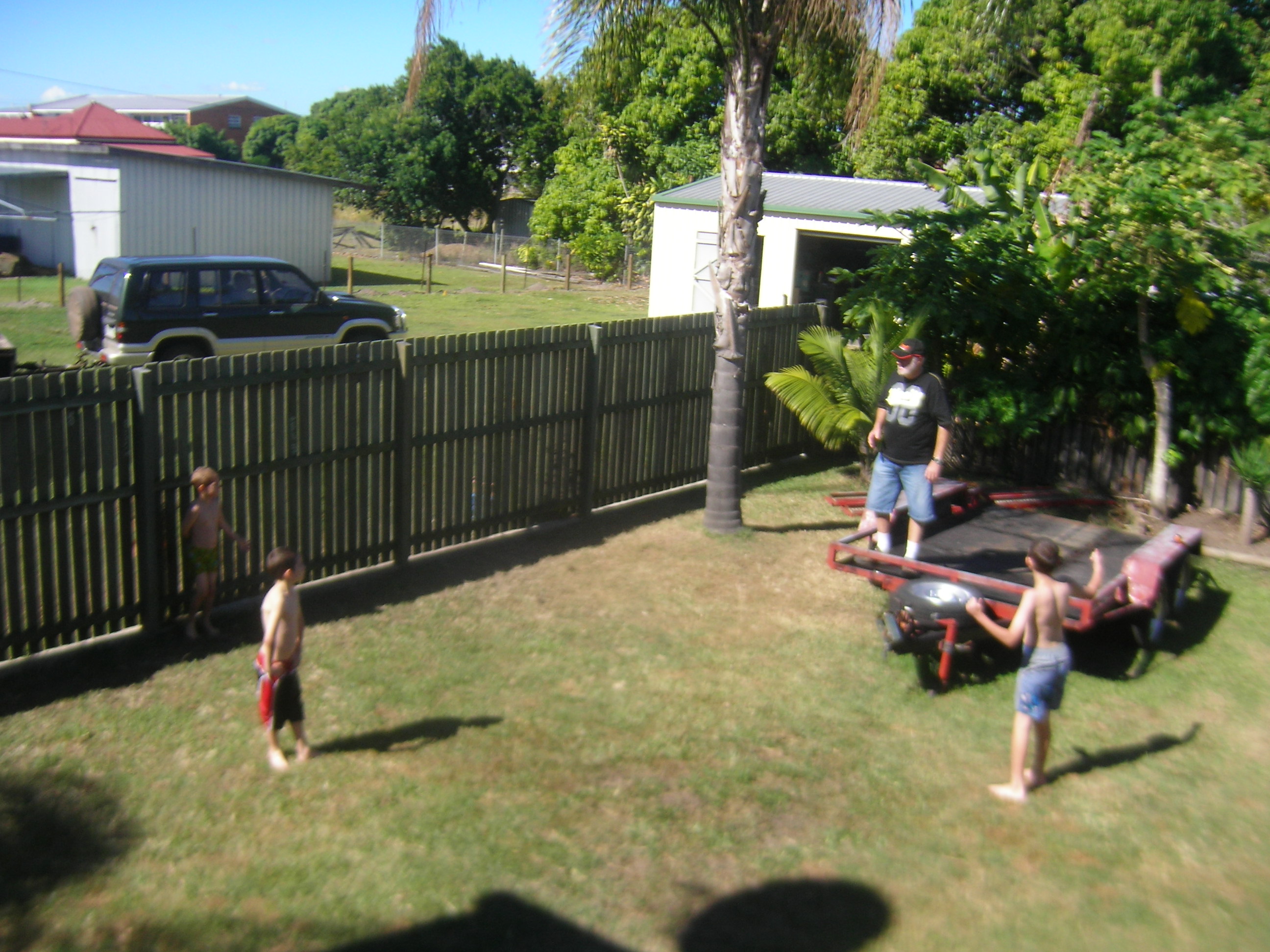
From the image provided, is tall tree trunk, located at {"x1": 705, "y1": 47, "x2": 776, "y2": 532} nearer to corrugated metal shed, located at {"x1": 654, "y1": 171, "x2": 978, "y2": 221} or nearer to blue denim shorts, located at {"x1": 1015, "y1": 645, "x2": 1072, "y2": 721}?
blue denim shorts, located at {"x1": 1015, "y1": 645, "x2": 1072, "y2": 721}

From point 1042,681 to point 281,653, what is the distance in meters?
3.39

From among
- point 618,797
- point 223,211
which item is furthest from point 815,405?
point 223,211

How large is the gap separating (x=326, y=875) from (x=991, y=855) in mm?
2714

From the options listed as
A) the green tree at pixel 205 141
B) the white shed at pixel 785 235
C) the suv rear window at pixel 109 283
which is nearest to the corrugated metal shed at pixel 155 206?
the white shed at pixel 785 235

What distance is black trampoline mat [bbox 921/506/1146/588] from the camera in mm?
7305

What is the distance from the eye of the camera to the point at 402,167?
44.3 metres

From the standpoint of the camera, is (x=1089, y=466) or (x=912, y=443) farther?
(x=1089, y=466)

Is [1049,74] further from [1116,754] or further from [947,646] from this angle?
[1116,754]

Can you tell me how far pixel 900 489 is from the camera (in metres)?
7.82

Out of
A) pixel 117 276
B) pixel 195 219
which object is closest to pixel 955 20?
pixel 195 219

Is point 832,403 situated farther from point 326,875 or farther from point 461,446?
point 326,875

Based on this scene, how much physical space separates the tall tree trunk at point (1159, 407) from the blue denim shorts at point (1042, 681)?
5208 millimetres

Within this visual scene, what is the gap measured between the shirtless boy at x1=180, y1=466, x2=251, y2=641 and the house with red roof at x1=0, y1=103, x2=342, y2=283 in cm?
2197

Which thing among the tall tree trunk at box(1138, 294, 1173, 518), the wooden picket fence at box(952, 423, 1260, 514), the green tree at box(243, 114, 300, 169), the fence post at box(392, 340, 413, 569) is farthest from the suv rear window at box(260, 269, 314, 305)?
the green tree at box(243, 114, 300, 169)
